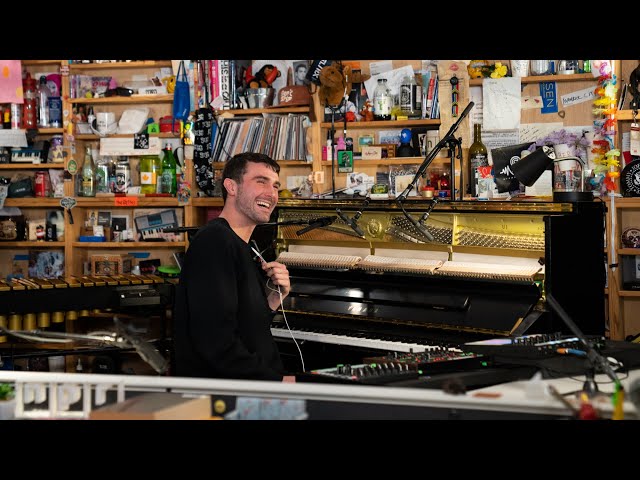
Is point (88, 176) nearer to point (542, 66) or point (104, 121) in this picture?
point (104, 121)

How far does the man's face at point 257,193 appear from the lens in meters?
3.50

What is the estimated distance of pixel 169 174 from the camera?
6750 millimetres

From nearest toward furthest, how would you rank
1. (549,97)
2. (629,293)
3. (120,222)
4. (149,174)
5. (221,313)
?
(221,313) → (629,293) → (549,97) → (149,174) → (120,222)

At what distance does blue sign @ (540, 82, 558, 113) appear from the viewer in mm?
5734

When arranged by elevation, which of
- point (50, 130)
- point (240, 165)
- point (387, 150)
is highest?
point (50, 130)

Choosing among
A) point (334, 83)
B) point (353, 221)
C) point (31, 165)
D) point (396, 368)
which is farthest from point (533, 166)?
point (31, 165)

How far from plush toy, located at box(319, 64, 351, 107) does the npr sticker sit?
1410mm

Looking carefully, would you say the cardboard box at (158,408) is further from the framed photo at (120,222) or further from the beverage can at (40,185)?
the beverage can at (40,185)

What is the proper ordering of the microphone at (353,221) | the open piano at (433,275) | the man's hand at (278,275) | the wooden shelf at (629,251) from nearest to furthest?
the man's hand at (278,275) → the open piano at (433,275) → the microphone at (353,221) → the wooden shelf at (629,251)

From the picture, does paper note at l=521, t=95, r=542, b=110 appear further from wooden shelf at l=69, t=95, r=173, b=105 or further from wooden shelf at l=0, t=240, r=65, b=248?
wooden shelf at l=0, t=240, r=65, b=248

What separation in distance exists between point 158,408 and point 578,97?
440 cm

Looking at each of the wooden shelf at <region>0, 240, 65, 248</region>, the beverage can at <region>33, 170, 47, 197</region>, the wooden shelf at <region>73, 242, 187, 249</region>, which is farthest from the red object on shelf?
the wooden shelf at <region>0, 240, 65, 248</region>

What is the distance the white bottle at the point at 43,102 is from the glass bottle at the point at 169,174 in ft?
3.33

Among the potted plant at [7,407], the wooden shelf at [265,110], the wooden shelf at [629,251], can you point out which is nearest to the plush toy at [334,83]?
the wooden shelf at [265,110]
